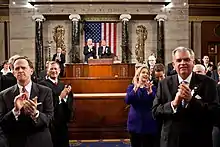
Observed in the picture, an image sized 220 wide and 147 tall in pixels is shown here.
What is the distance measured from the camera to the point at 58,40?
46.9 feet

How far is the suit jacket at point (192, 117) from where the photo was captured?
2.87 metres

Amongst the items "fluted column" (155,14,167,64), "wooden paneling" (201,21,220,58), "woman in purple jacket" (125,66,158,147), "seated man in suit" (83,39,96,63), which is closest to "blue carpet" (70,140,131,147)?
"woman in purple jacket" (125,66,158,147)

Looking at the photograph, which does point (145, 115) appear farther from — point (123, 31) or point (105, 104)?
point (123, 31)

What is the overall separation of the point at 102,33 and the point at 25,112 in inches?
445

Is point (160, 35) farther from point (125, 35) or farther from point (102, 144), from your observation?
point (102, 144)

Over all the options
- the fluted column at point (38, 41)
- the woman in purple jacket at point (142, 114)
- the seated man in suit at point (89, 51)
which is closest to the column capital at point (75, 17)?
the fluted column at point (38, 41)

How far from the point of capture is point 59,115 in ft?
16.0

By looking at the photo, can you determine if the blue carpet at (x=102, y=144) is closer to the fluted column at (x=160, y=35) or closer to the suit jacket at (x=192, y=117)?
the suit jacket at (x=192, y=117)

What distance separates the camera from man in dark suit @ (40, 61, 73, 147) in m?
4.79

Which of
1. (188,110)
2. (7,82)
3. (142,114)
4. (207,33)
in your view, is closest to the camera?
(188,110)

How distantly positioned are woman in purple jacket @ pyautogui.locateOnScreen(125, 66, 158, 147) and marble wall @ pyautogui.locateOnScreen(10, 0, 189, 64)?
960 cm

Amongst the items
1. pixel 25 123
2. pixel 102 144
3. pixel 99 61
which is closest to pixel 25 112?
pixel 25 123

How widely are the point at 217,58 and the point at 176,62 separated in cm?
1300

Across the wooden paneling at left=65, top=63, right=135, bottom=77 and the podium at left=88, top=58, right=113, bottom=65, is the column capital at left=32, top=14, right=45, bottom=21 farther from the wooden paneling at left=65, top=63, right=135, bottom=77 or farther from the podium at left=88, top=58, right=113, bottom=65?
the podium at left=88, top=58, right=113, bottom=65
